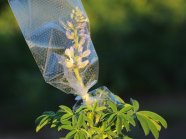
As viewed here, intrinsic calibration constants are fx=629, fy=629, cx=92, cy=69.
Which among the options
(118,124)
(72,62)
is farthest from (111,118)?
(72,62)

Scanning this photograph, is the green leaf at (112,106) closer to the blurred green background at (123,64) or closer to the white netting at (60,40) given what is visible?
the white netting at (60,40)

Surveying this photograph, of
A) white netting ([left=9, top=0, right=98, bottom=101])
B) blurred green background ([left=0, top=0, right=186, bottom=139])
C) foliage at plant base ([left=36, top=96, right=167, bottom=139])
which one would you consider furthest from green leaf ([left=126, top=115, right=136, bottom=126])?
blurred green background ([left=0, top=0, right=186, bottom=139])

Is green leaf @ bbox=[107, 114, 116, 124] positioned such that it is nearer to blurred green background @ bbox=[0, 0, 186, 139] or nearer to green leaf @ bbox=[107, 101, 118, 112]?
green leaf @ bbox=[107, 101, 118, 112]

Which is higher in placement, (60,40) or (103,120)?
(60,40)

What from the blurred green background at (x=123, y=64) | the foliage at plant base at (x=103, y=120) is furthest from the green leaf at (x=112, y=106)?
the blurred green background at (x=123, y=64)

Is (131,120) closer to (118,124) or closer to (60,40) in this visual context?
(118,124)

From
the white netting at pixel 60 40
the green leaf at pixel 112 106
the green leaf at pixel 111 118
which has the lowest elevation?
the green leaf at pixel 111 118

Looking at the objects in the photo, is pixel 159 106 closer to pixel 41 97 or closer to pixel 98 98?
pixel 41 97
